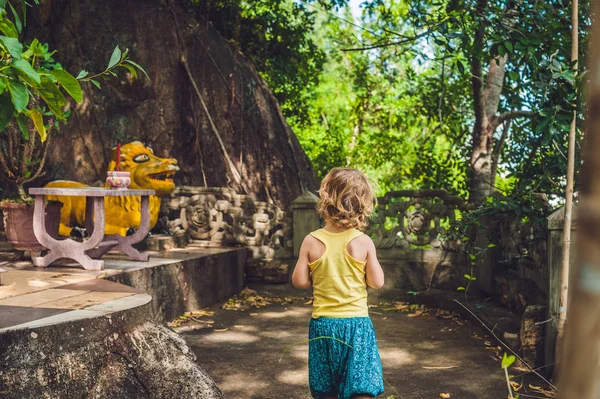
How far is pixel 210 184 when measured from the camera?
Answer: 36.9ft

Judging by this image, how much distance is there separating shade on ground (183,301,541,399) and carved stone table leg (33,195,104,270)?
3.93 ft

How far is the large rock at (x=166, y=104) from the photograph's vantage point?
11.0m

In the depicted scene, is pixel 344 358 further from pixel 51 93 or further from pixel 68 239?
pixel 68 239

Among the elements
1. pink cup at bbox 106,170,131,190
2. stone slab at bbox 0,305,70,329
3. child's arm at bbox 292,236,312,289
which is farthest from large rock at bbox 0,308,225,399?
pink cup at bbox 106,170,131,190

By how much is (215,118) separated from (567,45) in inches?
249

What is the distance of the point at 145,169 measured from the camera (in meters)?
8.23

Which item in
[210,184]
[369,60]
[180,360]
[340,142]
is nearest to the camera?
[180,360]

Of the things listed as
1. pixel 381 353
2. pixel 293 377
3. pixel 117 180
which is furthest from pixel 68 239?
pixel 381 353

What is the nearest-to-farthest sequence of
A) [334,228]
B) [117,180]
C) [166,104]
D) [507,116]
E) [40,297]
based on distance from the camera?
1. [334,228]
2. [40,297]
3. [117,180]
4. [507,116]
5. [166,104]

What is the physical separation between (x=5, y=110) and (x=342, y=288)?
1692mm

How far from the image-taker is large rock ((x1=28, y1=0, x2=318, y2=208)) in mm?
11008

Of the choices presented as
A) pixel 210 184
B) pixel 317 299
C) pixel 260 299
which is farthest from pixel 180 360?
pixel 210 184

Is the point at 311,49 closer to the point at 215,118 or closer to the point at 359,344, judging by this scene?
the point at 215,118

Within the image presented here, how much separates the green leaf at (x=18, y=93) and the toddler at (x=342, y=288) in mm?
1375
